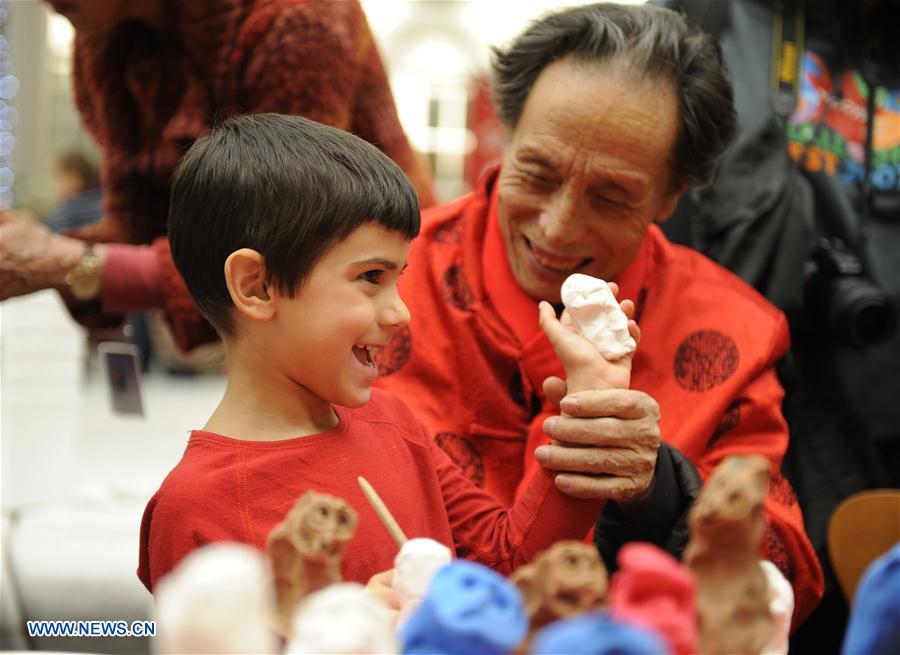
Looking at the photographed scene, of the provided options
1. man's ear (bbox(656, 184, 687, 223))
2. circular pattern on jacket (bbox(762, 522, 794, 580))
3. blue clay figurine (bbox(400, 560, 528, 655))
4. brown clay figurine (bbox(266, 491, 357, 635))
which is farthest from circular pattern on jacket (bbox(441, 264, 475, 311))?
blue clay figurine (bbox(400, 560, 528, 655))

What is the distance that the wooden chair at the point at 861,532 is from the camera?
1556 millimetres

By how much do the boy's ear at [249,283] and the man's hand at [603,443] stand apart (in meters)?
0.34

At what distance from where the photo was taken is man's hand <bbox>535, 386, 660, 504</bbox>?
1.13 meters

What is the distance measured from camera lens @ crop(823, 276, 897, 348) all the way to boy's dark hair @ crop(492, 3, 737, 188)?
0.42 meters

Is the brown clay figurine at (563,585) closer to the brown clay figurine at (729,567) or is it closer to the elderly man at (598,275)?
the brown clay figurine at (729,567)

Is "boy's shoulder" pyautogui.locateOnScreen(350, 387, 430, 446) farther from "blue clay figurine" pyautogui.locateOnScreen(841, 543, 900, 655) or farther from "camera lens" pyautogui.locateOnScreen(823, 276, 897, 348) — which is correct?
"camera lens" pyautogui.locateOnScreen(823, 276, 897, 348)

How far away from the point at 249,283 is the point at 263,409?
0.14 metres

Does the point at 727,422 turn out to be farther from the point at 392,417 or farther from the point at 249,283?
the point at 249,283

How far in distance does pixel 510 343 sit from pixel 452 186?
1099 cm

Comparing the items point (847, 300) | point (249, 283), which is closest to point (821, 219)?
point (847, 300)

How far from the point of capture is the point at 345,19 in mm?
1862

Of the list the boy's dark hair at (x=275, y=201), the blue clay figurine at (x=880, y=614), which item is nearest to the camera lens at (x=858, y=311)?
the boy's dark hair at (x=275, y=201)

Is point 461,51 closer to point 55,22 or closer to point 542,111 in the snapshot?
point 55,22

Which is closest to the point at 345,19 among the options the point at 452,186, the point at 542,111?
the point at 542,111
